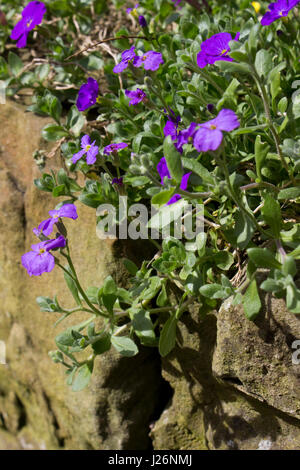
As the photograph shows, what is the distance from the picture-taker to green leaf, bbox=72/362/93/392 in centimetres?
213

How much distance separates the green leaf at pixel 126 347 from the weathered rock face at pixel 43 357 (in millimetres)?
439

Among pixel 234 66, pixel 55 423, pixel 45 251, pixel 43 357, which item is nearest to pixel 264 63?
pixel 234 66

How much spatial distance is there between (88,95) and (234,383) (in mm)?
1521

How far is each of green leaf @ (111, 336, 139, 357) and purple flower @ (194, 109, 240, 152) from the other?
2.89ft

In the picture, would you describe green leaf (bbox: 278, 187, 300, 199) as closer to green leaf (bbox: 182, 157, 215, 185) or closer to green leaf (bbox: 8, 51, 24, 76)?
green leaf (bbox: 182, 157, 215, 185)

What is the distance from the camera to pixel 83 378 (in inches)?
84.8

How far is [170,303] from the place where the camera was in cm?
236

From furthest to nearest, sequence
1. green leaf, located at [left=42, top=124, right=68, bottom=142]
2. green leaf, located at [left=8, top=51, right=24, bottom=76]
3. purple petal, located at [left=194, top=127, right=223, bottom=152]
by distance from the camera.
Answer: green leaf, located at [left=8, top=51, right=24, bottom=76], green leaf, located at [left=42, top=124, right=68, bottom=142], purple petal, located at [left=194, top=127, right=223, bottom=152]

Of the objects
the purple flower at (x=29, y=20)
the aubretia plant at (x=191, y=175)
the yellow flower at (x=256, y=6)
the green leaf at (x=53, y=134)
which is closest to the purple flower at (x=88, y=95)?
the aubretia plant at (x=191, y=175)

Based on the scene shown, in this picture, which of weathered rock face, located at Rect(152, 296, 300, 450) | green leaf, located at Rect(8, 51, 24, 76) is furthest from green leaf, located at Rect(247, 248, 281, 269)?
green leaf, located at Rect(8, 51, 24, 76)

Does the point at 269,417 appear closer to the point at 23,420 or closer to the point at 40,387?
the point at 40,387

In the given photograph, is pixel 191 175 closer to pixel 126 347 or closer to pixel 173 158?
pixel 173 158
